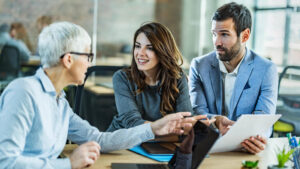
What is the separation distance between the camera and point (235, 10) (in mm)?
2393

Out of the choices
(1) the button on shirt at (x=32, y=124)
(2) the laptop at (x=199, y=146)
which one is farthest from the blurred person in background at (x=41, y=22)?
(2) the laptop at (x=199, y=146)

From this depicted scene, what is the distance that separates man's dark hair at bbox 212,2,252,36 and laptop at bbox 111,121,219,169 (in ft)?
3.39

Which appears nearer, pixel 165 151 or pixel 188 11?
pixel 165 151

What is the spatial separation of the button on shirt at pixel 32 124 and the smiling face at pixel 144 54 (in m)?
0.74

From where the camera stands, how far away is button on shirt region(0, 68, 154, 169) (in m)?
1.24

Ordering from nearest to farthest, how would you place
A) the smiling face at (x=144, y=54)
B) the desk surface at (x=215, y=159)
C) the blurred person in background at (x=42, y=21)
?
the desk surface at (x=215, y=159)
the smiling face at (x=144, y=54)
the blurred person in background at (x=42, y=21)

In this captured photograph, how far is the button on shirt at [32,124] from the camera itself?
124 centimetres

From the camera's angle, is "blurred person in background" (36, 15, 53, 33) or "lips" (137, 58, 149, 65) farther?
"blurred person in background" (36, 15, 53, 33)

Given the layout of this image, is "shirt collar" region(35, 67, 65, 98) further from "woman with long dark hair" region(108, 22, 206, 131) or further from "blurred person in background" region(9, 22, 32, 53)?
"blurred person in background" region(9, 22, 32, 53)

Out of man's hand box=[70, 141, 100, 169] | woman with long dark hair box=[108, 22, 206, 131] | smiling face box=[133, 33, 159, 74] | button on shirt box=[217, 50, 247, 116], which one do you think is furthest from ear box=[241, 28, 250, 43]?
man's hand box=[70, 141, 100, 169]

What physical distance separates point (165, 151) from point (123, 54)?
3.75m

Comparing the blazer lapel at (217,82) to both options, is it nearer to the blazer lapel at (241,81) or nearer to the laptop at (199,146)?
the blazer lapel at (241,81)

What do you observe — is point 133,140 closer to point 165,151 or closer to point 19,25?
point 165,151

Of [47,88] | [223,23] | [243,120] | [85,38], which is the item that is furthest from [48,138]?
[223,23]
